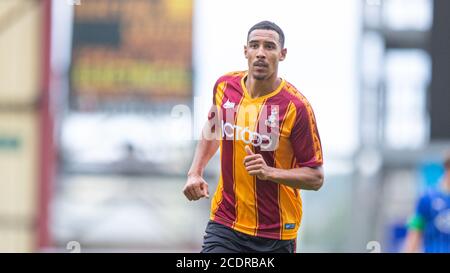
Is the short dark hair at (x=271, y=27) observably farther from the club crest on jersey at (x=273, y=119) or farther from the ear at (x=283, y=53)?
the club crest on jersey at (x=273, y=119)

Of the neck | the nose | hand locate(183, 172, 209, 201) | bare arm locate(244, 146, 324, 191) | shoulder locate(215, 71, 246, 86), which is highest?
the nose

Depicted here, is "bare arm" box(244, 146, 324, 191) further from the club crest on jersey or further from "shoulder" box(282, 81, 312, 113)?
"shoulder" box(282, 81, 312, 113)

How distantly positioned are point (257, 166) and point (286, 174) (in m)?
0.24

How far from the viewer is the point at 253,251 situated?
799 centimetres

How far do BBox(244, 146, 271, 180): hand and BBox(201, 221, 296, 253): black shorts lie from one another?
728 mm

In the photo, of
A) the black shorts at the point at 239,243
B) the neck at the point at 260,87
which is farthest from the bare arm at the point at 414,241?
the neck at the point at 260,87

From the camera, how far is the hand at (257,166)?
7.33m

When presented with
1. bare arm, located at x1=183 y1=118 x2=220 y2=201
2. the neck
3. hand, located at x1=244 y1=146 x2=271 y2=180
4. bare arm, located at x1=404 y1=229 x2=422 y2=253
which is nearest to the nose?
the neck

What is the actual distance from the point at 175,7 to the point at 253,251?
1390cm

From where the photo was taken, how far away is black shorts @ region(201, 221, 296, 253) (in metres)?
8.00

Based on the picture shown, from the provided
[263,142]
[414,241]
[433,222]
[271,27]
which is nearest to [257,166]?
[263,142]
